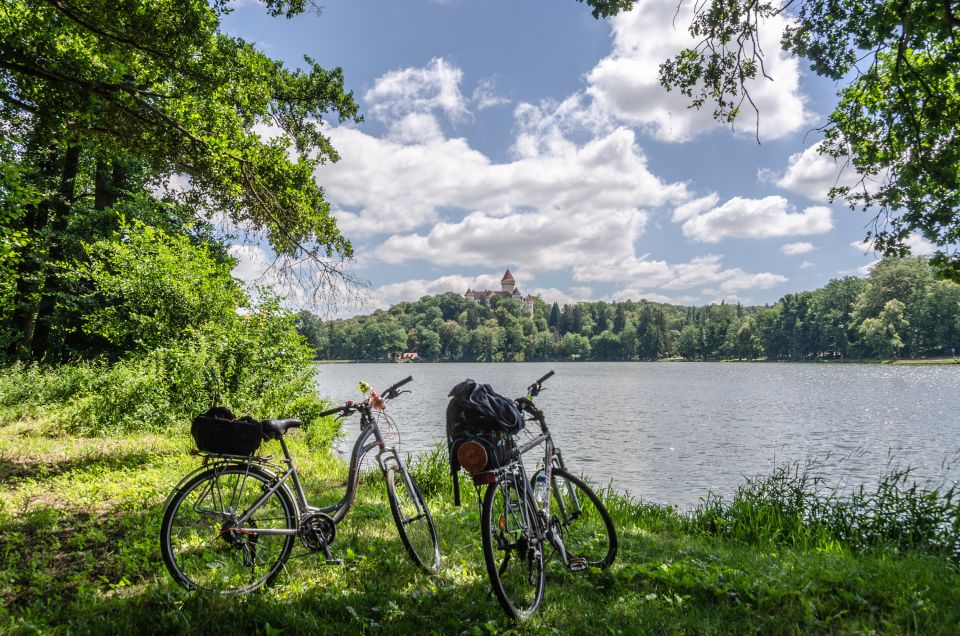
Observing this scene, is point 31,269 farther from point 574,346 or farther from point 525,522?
point 574,346

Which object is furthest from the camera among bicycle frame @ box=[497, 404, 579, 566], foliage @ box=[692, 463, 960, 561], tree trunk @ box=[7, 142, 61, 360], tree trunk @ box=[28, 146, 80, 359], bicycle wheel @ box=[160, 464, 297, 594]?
tree trunk @ box=[28, 146, 80, 359]

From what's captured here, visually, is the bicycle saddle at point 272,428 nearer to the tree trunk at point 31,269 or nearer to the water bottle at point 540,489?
the water bottle at point 540,489

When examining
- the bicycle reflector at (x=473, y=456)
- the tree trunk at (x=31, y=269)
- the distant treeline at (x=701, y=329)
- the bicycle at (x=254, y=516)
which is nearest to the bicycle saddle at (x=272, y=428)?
the bicycle at (x=254, y=516)

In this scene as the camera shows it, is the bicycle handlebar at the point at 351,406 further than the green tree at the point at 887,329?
No

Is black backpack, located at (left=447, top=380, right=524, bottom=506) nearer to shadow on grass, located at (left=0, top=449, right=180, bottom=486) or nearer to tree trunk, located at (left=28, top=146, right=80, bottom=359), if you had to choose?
shadow on grass, located at (left=0, top=449, right=180, bottom=486)

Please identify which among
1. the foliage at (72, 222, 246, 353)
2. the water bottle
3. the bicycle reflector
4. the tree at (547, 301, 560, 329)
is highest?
the tree at (547, 301, 560, 329)

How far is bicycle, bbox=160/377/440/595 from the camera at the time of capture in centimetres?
357

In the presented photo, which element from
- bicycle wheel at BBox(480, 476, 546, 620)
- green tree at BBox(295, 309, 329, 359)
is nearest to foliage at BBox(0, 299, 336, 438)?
green tree at BBox(295, 309, 329, 359)

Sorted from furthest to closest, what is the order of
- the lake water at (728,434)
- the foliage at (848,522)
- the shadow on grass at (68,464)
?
the lake water at (728,434) < the shadow on grass at (68,464) < the foliage at (848,522)

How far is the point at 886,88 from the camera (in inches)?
319

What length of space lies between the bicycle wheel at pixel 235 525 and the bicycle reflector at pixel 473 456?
1.34 metres

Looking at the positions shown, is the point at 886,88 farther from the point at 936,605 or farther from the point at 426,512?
the point at 426,512

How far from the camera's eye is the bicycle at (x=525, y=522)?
3451 mm

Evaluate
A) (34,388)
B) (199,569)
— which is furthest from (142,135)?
(34,388)
